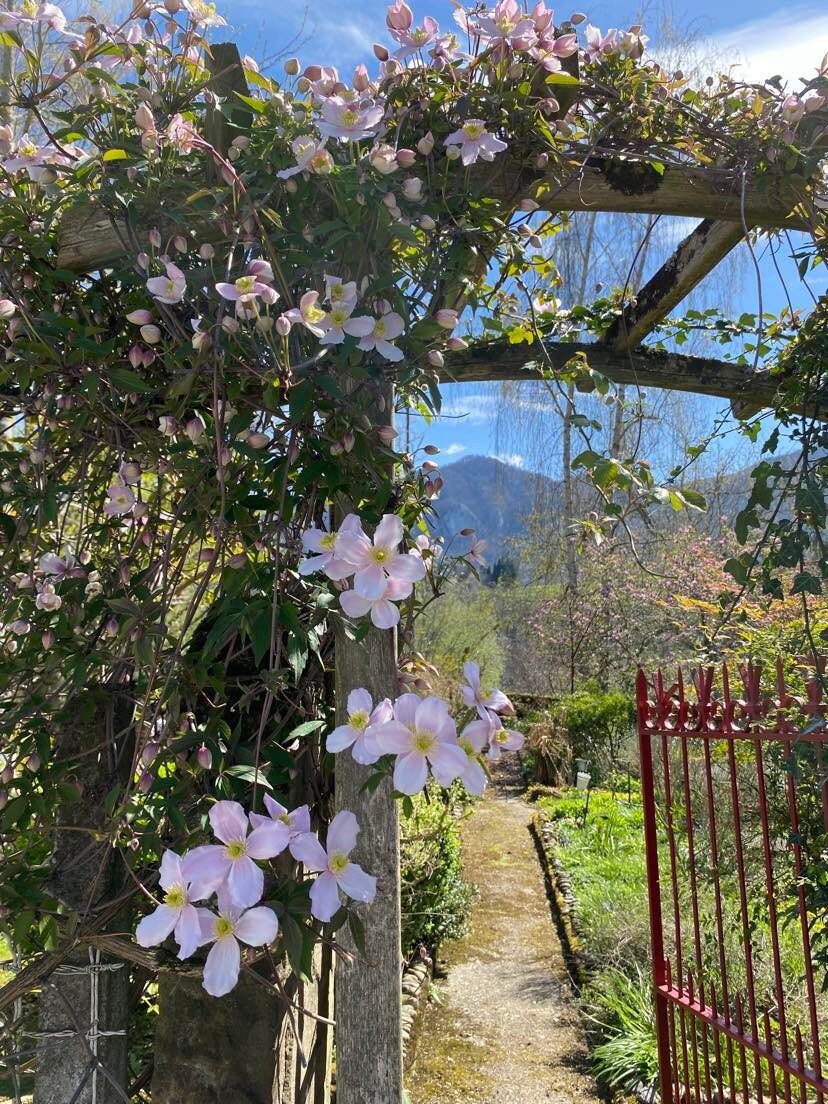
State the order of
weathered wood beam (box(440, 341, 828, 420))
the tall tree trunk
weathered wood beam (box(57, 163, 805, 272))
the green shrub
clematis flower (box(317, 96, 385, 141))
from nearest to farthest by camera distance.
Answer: clematis flower (box(317, 96, 385, 141)) → weathered wood beam (box(57, 163, 805, 272)) → the tall tree trunk → weathered wood beam (box(440, 341, 828, 420)) → the green shrub

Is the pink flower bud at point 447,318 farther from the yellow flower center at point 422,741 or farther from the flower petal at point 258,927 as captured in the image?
the flower petal at point 258,927

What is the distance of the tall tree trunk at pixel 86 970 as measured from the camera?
1.39 meters

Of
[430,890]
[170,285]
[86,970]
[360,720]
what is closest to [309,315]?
[170,285]

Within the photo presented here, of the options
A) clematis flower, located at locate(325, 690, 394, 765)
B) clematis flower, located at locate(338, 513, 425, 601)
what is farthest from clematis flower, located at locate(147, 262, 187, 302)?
clematis flower, located at locate(325, 690, 394, 765)

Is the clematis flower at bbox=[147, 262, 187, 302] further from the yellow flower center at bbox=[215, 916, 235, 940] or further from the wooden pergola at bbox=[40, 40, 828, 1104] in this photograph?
the yellow flower center at bbox=[215, 916, 235, 940]

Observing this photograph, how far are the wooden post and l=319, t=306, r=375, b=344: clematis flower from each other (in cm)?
18

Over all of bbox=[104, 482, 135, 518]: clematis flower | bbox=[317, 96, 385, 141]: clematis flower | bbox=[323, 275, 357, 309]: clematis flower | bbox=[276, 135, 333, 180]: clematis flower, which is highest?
bbox=[317, 96, 385, 141]: clematis flower

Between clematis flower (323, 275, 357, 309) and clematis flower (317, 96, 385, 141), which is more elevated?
clematis flower (317, 96, 385, 141)

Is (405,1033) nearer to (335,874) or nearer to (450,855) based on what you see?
(450,855)

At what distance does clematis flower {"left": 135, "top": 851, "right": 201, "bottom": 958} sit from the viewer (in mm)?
791

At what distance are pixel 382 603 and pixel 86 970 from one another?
3.20 ft

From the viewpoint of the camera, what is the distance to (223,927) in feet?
2.64

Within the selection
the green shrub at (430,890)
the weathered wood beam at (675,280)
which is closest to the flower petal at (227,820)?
the weathered wood beam at (675,280)

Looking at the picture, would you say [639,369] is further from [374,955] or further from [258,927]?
[258,927]
